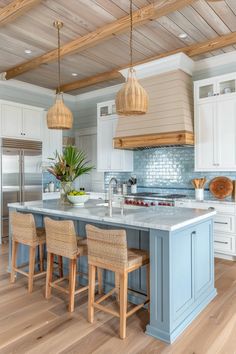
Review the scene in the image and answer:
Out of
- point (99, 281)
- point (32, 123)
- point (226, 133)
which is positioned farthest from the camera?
point (32, 123)

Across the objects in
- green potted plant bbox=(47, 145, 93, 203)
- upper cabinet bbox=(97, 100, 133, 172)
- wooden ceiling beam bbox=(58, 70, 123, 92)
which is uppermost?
wooden ceiling beam bbox=(58, 70, 123, 92)

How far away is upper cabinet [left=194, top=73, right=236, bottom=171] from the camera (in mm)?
4320

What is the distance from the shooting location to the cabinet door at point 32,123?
220 inches

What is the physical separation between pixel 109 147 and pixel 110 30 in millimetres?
2619

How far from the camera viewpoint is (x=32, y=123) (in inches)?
224

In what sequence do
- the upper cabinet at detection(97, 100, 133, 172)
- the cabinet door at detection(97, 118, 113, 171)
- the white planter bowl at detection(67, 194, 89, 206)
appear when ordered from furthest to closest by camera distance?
1. the cabinet door at detection(97, 118, 113, 171)
2. the upper cabinet at detection(97, 100, 133, 172)
3. the white planter bowl at detection(67, 194, 89, 206)

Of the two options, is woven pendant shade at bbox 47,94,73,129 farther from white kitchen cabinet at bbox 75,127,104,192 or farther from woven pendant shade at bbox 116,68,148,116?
white kitchen cabinet at bbox 75,127,104,192

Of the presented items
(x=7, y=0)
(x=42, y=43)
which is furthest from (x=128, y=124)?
(x=7, y=0)

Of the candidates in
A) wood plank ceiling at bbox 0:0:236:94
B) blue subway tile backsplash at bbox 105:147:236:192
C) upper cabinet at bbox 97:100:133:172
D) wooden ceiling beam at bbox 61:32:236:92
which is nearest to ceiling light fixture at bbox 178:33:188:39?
wood plank ceiling at bbox 0:0:236:94

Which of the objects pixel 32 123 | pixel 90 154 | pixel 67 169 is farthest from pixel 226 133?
pixel 32 123

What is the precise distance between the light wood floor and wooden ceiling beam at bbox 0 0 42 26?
3.20 meters

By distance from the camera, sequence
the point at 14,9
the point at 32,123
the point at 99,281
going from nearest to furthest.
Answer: the point at 99,281, the point at 14,9, the point at 32,123

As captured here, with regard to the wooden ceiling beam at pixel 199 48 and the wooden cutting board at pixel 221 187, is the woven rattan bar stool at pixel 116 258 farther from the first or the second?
the wooden ceiling beam at pixel 199 48

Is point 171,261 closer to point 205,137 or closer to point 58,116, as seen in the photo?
point 58,116
